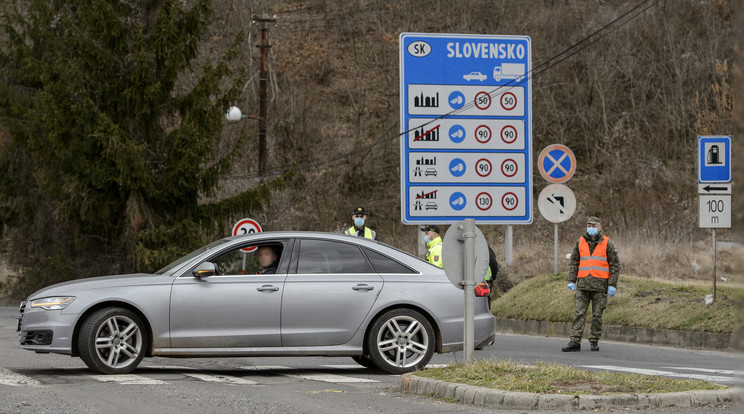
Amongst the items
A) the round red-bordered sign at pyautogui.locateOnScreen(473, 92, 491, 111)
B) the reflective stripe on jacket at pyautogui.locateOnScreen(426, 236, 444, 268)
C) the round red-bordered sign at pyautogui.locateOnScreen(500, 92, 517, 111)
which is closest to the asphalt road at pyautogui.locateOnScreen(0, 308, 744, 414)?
the reflective stripe on jacket at pyautogui.locateOnScreen(426, 236, 444, 268)

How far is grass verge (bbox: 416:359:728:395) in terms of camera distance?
842cm

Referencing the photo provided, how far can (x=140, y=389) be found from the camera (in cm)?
937

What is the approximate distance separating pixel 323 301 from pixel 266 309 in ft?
1.97

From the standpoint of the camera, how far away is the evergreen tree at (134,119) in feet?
89.6

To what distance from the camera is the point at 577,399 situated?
8000mm

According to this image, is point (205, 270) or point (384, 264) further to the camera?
point (384, 264)

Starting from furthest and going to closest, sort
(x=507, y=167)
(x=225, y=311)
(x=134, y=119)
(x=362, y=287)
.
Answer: (x=134, y=119) → (x=507, y=167) → (x=362, y=287) → (x=225, y=311)

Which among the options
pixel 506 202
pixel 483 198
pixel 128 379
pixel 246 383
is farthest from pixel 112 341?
pixel 506 202

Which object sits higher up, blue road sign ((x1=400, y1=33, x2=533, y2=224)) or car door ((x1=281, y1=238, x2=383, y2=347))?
blue road sign ((x1=400, y1=33, x2=533, y2=224))

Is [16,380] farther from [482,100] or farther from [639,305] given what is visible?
[639,305]

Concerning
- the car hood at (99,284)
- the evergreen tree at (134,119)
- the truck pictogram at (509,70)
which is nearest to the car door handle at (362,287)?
the car hood at (99,284)

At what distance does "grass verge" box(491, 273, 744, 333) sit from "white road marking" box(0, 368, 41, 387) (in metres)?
10.0

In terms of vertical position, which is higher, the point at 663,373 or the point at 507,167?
the point at 507,167

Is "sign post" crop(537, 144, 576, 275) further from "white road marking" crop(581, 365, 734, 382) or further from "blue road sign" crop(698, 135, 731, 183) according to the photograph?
"white road marking" crop(581, 365, 734, 382)
